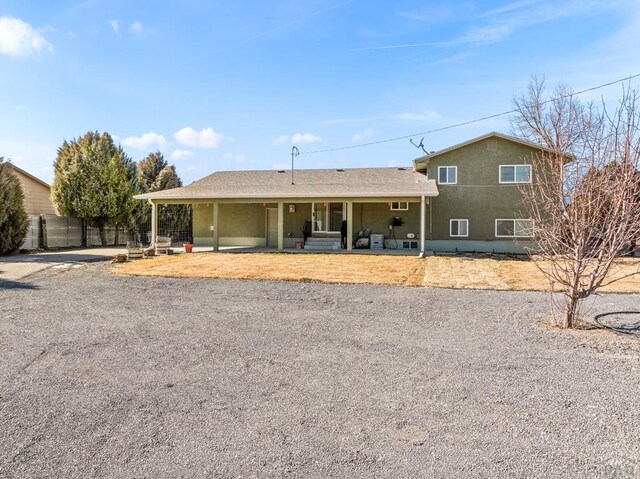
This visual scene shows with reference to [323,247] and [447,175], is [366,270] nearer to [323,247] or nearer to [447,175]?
[323,247]

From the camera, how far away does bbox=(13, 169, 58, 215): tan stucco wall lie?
23.9 m

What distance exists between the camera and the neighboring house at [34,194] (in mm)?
23791

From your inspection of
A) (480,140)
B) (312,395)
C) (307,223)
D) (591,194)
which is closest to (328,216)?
(307,223)

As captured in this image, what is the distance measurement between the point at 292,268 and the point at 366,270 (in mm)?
2372

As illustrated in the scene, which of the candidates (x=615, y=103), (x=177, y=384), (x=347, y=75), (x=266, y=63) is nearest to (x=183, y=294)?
(x=177, y=384)

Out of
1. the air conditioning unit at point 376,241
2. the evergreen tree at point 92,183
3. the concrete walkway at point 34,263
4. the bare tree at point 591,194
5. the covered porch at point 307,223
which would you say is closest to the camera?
the bare tree at point 591,194

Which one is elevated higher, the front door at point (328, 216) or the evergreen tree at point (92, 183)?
the evergreen tree at point (92, 183)

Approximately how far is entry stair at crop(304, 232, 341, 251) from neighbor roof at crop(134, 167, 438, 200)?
237 centimetres

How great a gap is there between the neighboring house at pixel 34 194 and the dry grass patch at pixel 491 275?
2176 cm

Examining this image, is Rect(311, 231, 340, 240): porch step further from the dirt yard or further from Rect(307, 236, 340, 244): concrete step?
the dirt yard

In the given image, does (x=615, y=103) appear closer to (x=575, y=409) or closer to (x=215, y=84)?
(x=575, y=409)

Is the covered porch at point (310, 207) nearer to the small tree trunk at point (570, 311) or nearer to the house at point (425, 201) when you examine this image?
the house at point (425, 201)

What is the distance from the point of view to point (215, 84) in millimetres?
14844

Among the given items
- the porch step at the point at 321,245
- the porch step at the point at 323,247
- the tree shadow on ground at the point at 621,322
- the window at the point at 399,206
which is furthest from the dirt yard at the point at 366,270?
the window at the point at 399,206
